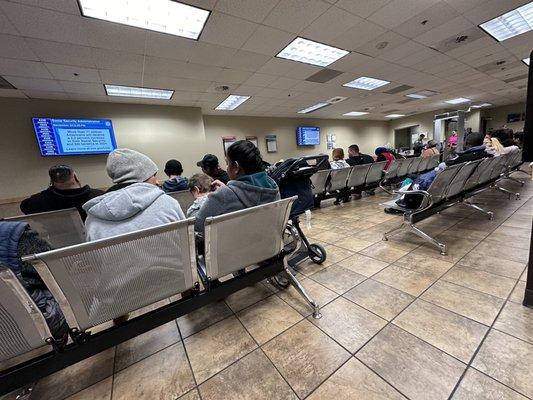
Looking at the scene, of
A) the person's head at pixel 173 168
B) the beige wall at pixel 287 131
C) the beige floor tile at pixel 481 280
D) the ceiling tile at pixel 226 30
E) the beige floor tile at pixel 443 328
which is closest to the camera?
the beige floor tile at pixel 443 328

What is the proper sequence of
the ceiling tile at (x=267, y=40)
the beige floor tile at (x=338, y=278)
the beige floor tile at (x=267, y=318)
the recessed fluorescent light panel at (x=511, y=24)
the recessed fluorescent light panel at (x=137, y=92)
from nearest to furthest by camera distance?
the beige floor tile at (x=267, y=318), the beige floor tile at (x=338, y=278), the ceiling tile at (x=267, y=40), the recessed fluorescent light panel at (x=511, y=24), the recessed fluorescent light panel at (x=137, y=92)

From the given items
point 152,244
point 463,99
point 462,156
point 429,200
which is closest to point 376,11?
point 462,156

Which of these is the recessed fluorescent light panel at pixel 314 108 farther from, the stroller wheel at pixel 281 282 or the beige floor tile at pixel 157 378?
the beige floor tile at pixel 157 378

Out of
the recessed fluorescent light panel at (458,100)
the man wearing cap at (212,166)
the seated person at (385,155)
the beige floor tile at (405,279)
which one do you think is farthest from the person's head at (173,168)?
the recessed fluorescent light panel at (458,100)

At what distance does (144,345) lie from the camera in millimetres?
1365

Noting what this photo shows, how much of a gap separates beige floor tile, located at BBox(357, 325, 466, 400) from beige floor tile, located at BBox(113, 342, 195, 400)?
93 centimetres

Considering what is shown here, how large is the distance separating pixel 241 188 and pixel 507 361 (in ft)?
5.18

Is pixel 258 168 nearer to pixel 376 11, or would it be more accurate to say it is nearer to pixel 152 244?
pixel 152 244

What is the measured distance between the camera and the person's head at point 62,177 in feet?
6.30

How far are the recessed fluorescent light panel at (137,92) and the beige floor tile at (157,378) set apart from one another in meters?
4.78

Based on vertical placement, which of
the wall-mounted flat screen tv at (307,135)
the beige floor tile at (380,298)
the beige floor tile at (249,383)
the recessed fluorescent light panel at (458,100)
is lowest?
the beige floor tile at (380,298)

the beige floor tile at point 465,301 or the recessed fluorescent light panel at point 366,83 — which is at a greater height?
the recessed fluorescent light panel at point 366,83

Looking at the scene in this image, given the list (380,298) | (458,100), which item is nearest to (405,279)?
(380,298)

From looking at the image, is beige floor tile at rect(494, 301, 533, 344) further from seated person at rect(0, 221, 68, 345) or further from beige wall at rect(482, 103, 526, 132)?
beige wall at rect(482, 103, 526, 132)
